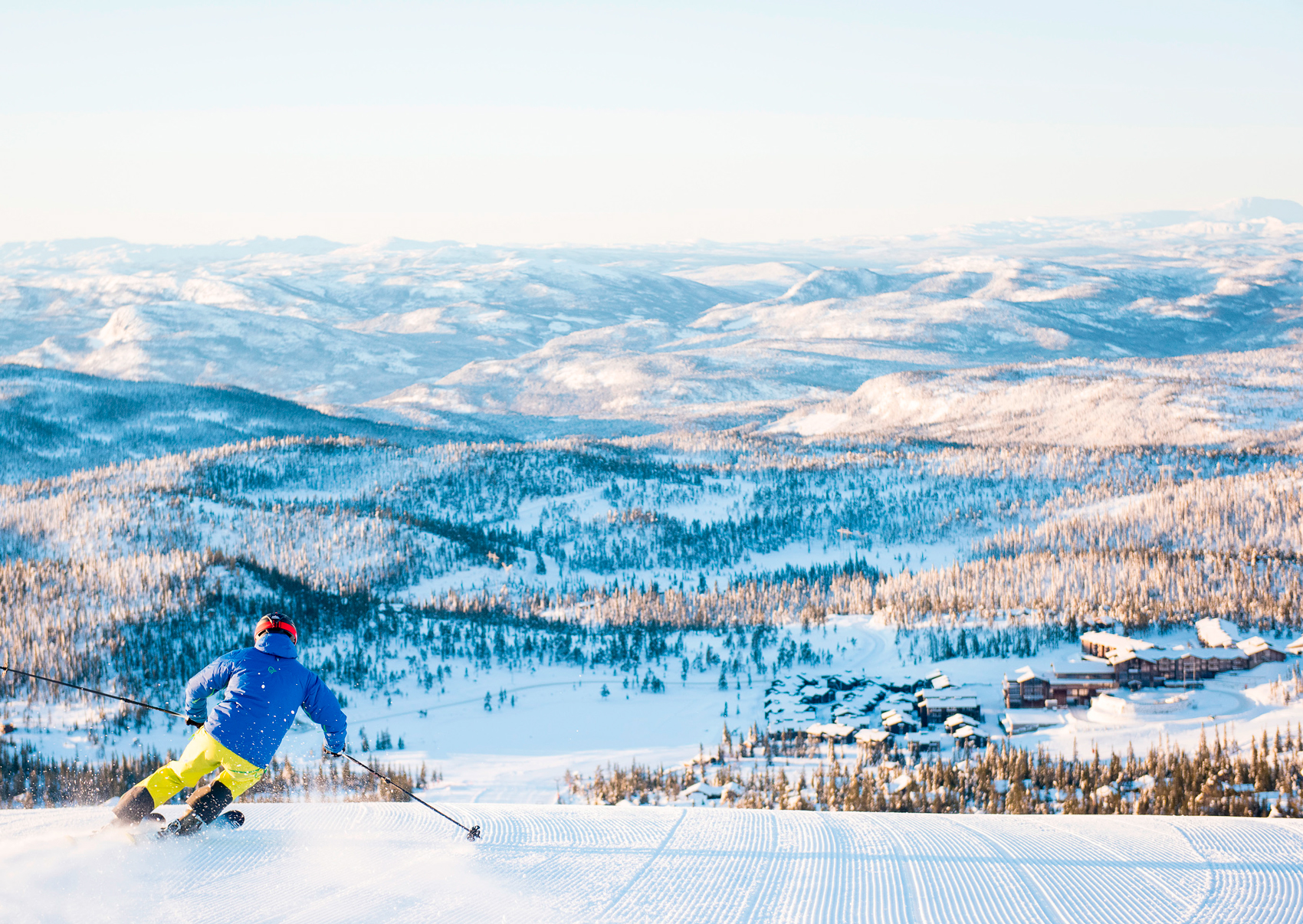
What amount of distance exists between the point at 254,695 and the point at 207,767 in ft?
4.38

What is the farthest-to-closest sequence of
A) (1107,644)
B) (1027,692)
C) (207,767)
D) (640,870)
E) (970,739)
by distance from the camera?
(1107,644), (1027,692), (970,739), (207,767), (640,870)

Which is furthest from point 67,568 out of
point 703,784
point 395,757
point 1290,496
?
point 1290,496

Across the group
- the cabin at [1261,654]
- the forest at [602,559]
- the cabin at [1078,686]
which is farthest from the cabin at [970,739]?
the cabin at [1261,654]

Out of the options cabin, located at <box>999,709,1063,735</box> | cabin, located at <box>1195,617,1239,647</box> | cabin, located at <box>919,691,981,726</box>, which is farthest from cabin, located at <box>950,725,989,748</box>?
cabin, located at <box>1195,617,1239,647</box>

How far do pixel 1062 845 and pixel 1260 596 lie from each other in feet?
279

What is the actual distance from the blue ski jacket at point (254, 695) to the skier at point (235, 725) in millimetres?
12

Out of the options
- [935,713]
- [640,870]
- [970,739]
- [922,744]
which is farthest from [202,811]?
[935,713]

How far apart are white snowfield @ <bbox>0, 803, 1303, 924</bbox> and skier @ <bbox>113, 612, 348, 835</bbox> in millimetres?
725

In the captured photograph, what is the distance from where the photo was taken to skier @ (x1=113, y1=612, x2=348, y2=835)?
18.9 m

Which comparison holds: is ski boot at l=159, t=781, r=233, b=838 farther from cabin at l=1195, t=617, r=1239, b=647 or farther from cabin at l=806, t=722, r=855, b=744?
cabin at l=1195, t=617, r=1239, b=647

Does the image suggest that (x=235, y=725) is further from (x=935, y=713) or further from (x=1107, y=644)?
(x=1107, y=644)

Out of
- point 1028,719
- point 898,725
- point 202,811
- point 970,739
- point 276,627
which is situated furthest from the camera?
point 1028,719

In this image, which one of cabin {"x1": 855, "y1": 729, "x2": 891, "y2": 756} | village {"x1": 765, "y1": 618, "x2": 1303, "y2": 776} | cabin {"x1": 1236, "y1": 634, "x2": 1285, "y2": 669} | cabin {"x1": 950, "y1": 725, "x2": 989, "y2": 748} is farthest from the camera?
cabin {"x1": 1236, "y1": 634, "x2": 1285, "y2": 669}

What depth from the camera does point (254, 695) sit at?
1923cm
